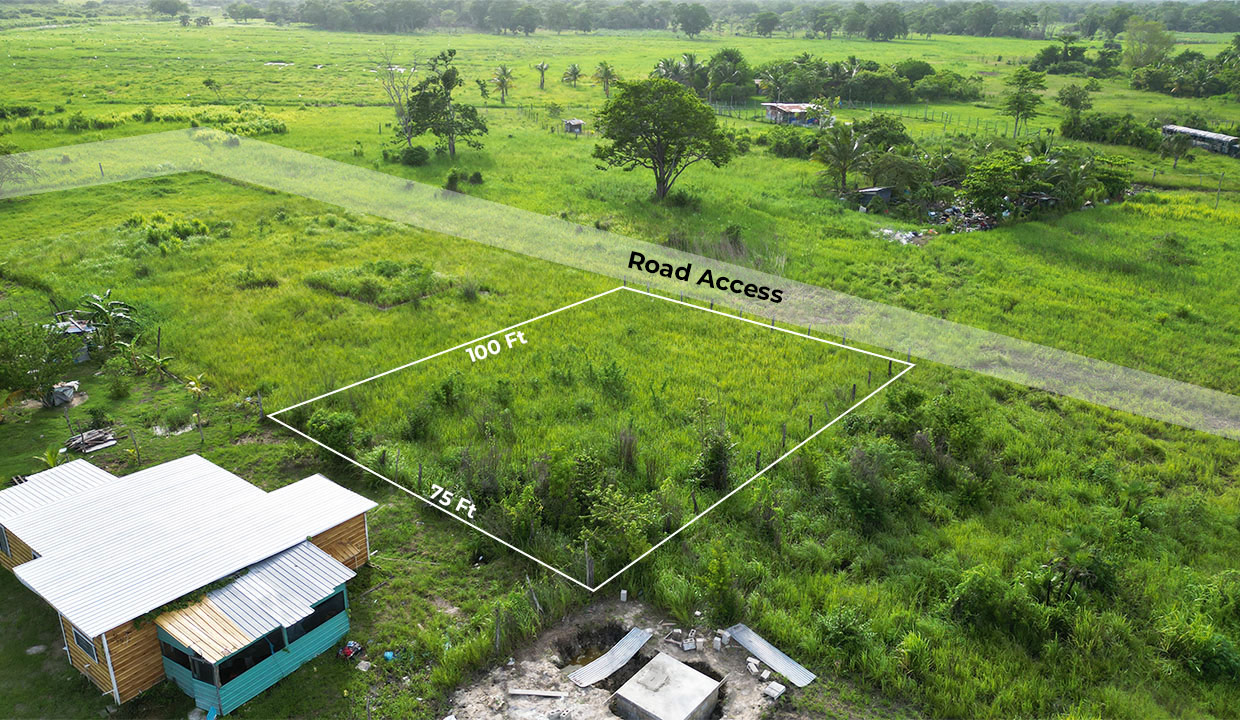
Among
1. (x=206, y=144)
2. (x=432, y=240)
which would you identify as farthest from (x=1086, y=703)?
(x=206, y=144)

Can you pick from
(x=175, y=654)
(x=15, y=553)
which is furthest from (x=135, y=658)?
(x=15, y=553)

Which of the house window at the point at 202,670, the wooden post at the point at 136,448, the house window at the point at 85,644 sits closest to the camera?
the house window at the point at 202,670

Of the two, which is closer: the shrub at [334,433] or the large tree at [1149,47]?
the shrub at [334,433]

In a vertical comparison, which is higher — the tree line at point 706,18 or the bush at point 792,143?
the tree line at point 706,18

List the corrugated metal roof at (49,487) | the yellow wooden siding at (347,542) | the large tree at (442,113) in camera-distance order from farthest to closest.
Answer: the large tree at (442,113)
the corrugated metal roof at (49,487)
the yellow wooden siding at (347,542)

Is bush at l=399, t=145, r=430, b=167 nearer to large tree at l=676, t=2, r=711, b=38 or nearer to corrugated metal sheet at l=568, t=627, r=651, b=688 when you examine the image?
corrugated metal sheet at l=568, t=627, r=651, b=688

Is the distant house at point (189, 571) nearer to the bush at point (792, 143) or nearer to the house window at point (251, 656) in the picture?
the house window at point (251, 656)

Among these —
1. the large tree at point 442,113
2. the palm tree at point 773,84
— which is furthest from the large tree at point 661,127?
the palm tree at point 773,84
